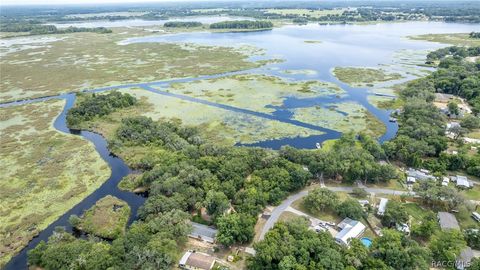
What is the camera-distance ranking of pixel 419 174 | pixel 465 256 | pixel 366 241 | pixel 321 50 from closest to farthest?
pixel 465 256, pixel 366 241, pixel 419 174, pixel 321 50

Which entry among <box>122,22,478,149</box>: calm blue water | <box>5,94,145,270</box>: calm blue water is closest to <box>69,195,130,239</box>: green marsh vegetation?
<box>5,94,145,270</box>: calm blue water

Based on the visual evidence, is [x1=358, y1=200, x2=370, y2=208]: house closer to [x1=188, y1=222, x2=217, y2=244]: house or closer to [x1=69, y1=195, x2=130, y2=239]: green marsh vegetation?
[x1=188, y1=222, x2=217, y2=244]: house

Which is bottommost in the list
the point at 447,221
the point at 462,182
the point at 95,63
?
the point at 447,221

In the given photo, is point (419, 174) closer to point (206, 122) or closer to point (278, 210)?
point (278, 210)

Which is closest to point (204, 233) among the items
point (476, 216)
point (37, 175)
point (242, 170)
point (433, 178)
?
point (242, 170)

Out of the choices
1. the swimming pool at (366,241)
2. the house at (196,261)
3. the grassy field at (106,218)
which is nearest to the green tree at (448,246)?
the swimming pool at (366,241)

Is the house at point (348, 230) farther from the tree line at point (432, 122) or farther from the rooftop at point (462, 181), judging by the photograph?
the tree line at point (432, 122)
